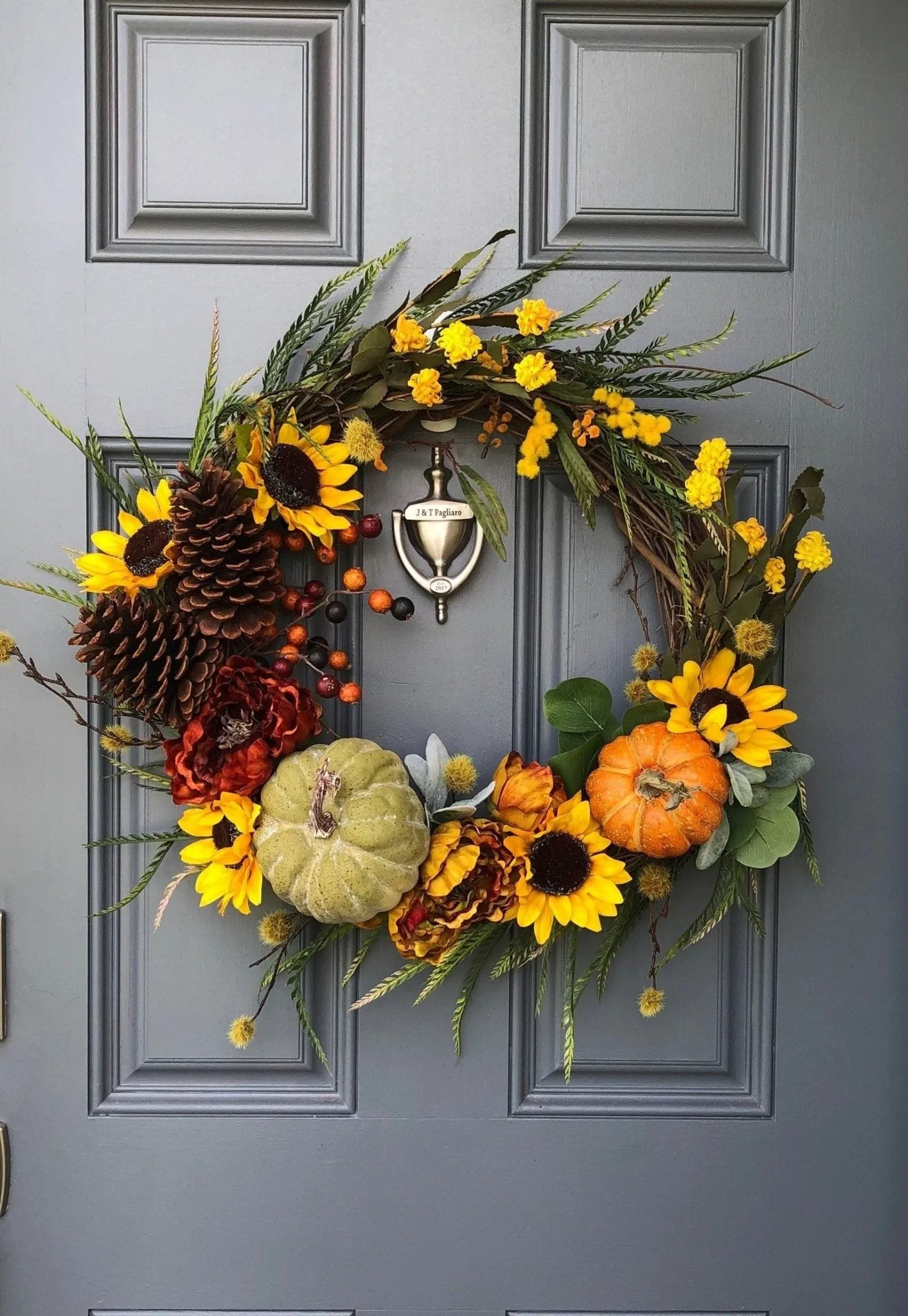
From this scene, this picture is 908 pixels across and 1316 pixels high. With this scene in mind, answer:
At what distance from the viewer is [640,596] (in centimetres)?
86

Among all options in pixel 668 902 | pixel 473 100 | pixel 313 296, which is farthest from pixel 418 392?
pixel 668 902

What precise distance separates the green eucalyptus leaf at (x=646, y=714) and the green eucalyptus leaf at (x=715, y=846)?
94 mm

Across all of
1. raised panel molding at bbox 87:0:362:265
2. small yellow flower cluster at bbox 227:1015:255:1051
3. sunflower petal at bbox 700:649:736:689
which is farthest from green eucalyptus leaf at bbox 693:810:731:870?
raised panel molding at bbox 87:0:362:265

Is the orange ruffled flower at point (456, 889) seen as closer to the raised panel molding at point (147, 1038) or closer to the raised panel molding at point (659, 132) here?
the raised panel molding at point (147, 1038)

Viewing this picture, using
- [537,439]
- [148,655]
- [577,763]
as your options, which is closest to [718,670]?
[577,763]

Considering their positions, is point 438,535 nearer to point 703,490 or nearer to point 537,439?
point 537,439

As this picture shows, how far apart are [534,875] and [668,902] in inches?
7.0

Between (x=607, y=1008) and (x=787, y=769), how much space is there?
0.30 meters

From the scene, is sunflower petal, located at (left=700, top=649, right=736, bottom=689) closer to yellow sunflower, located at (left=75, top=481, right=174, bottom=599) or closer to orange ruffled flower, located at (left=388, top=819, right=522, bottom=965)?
orange ruffled flower, located at (left=388, top=819, right=522, bottom=965)

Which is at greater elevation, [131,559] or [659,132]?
[659,132]

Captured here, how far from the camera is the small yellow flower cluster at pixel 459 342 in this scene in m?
0.71

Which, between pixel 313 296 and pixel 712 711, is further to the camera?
pixel 313 296

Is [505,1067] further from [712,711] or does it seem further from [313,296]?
[313,296]

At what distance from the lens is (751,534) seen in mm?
740
